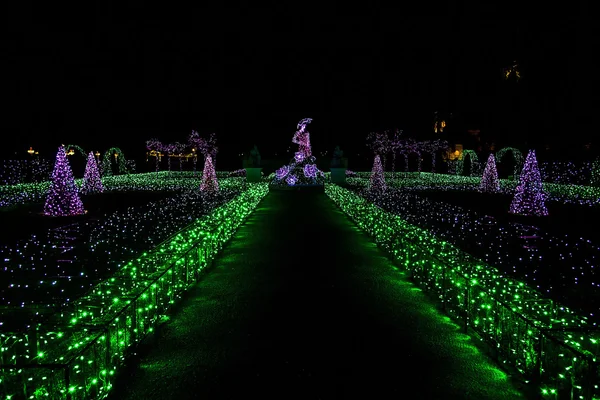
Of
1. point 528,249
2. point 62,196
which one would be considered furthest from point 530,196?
point 62,196

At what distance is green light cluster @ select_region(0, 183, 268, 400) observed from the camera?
3.52 meters

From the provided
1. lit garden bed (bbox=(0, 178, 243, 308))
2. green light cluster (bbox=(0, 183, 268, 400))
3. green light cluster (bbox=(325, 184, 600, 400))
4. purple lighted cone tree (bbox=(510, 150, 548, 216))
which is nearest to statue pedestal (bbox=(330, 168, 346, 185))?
lit garden bed (bbox=(0, 178, 243, 308))

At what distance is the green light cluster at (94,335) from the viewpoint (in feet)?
11.6

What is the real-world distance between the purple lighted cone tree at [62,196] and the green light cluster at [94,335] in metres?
9.75

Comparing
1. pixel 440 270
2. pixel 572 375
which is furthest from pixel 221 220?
pixel 572 375

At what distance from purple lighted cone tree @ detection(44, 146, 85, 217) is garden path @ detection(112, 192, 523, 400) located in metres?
9.11

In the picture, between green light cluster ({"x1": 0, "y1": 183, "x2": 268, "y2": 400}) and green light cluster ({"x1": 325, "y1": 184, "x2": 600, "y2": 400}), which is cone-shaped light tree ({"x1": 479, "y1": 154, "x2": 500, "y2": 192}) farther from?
green light cluster ({"x1": 0, "y1": 183, "x2": 268, "y2": 400})

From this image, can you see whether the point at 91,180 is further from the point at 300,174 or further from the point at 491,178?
the point at 491,178

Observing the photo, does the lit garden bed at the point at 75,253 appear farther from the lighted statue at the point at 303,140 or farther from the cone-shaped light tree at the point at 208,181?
the lighted statue at the point at 303,140

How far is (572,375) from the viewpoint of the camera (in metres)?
3.77

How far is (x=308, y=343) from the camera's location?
5.27 metres

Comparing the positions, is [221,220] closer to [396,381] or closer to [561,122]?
[396,381]

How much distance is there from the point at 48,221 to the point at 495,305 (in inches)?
518

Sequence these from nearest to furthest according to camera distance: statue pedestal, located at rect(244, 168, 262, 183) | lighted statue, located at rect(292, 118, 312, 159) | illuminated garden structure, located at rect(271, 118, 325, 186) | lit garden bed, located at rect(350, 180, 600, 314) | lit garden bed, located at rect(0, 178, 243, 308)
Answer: lit garden bed, located at rect(0, 178, 243, 308) → lit garden bed, located at rect(350, 180, 600, 314) → illuminated garden structure, located at rect(271, 118, 325, 186) → lighted statue, located at rect(292, 118, 312, 159) → statue pedestal, located at rect(244, 168, 262, 183)
